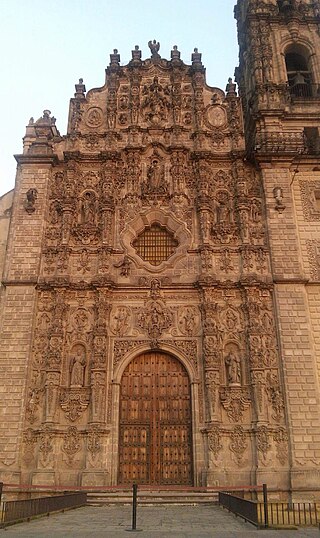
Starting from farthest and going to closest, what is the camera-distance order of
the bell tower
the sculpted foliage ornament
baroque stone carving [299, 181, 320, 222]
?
baroque stone carving [299, 181, 320, 222] → the bell tower → the sculpted foliage ornament

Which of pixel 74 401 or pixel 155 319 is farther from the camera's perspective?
pixel 155 319

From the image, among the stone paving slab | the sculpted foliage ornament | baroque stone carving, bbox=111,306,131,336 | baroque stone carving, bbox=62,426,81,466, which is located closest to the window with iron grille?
baroque stone carving, bbox=111,306,131,336

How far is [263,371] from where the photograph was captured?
14.7m

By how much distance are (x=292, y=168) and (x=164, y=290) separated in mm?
6746

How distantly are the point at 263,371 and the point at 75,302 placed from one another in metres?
6.26

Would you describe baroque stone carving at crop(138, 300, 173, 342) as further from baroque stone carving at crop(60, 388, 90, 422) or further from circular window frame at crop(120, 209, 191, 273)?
baroque stone carving at crop(60, 388, 90, 422)

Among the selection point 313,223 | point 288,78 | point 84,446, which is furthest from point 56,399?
point 288,78

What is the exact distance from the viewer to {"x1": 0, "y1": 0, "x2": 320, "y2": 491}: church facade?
46.1ft

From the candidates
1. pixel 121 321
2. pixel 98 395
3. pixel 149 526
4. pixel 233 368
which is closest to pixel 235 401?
pixel 233 368

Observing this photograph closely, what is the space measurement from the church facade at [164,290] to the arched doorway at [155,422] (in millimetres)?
41

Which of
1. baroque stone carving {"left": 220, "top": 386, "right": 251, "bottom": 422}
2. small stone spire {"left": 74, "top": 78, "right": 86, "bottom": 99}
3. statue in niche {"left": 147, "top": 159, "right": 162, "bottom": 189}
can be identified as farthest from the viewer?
small stone spire {"left": 74, "top": 78, "right": 86, "bottom": 99}

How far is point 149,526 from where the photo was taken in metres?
8.92

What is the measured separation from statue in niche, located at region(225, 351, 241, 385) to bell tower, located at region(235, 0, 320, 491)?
4.47 feet

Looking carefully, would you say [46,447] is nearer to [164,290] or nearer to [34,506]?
[34,506]
